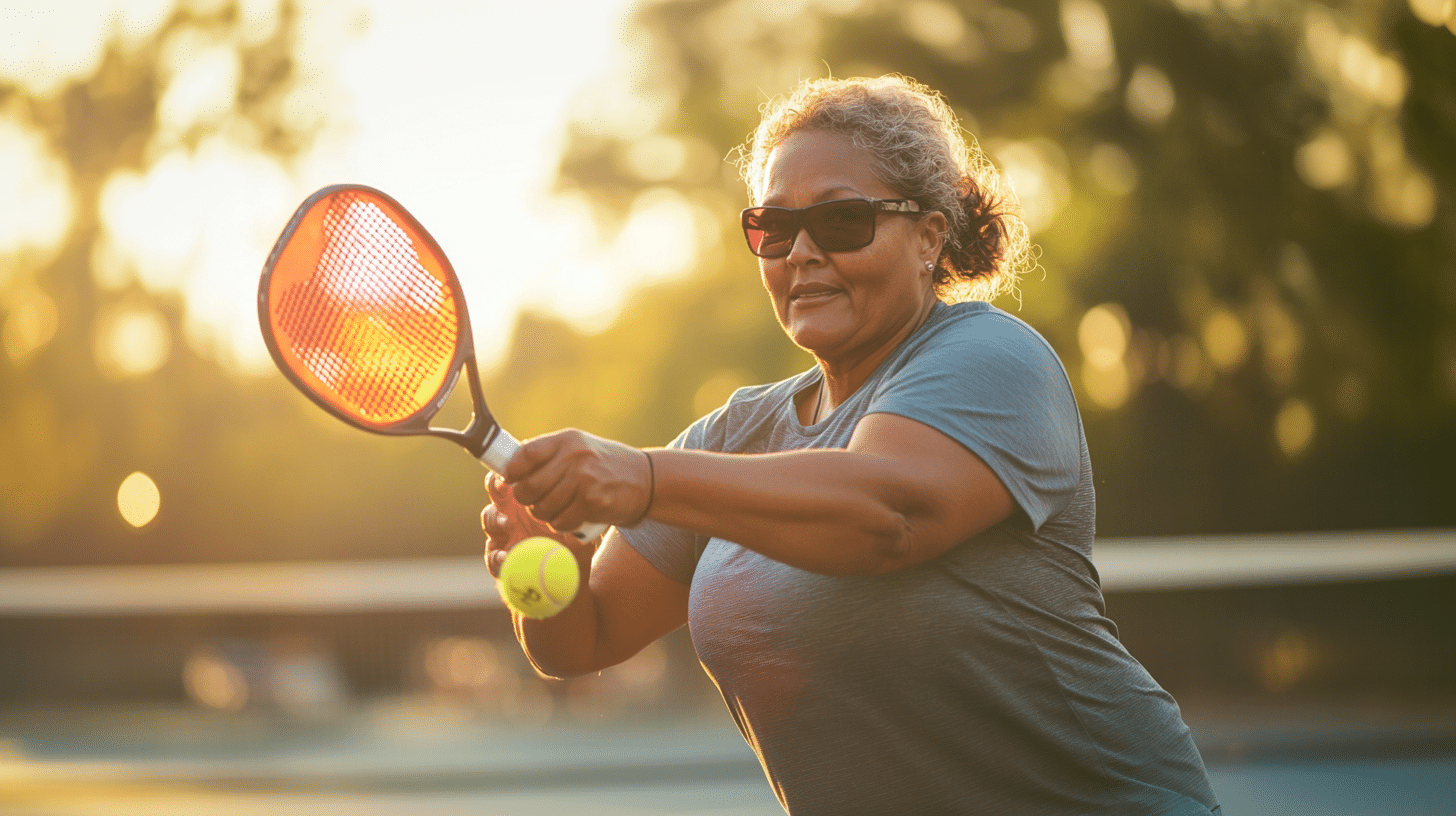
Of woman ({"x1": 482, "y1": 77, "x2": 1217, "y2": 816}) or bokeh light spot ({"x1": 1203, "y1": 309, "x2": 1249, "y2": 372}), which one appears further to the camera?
bokeh light spot ({"x1": 1203, "y1": 309, "x2": 1249, "y2": 372})

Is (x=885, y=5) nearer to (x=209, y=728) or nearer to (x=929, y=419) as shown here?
(x=209, y=728)

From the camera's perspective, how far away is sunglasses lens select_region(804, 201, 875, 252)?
8.53ft

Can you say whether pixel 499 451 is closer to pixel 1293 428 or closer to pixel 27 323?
pixel 1293 428

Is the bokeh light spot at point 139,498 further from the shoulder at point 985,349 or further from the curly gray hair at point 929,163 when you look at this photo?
the shoulder at point 985,349

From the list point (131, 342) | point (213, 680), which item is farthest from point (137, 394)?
point (213, 680)

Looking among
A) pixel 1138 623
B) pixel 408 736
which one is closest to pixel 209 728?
pixel 408 736

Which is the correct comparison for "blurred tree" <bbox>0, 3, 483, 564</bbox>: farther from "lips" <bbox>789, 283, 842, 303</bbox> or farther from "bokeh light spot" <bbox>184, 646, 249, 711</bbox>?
"lips" <bbox>789, 283, 842, 303</bbox>

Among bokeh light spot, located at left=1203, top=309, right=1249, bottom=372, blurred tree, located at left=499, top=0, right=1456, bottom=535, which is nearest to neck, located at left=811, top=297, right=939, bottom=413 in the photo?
blurred tree, located at left=499, top=0, right=1456, bottom=535

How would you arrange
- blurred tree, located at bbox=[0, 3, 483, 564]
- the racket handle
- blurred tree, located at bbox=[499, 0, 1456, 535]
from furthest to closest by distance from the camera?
blurred tree, located at bbox=[0, 3, 483, 564]
blurred tree, located at bbox=[499, 0, 1456, 535]
the racket handle

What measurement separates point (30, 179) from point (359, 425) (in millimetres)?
21622

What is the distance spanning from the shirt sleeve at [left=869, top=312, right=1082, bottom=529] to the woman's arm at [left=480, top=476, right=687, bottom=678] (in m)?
0.79

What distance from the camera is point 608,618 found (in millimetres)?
3004

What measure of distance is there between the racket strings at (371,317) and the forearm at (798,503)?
0.77 metres

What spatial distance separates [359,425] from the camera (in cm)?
256
